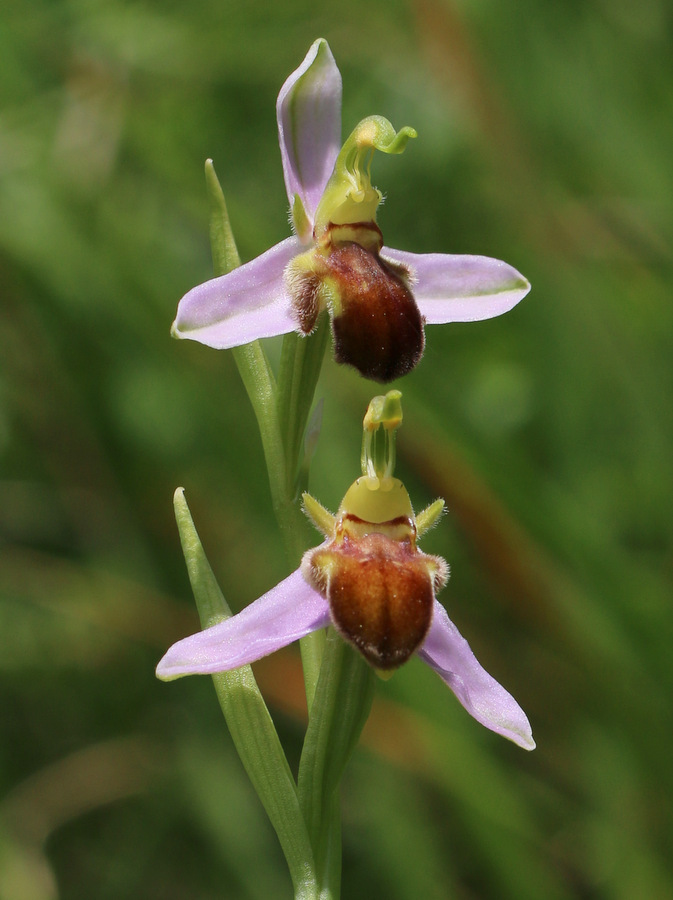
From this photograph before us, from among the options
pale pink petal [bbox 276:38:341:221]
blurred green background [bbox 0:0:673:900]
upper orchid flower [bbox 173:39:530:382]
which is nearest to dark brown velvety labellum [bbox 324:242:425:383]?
upper orchid flower [bbox 173:39:530:382]

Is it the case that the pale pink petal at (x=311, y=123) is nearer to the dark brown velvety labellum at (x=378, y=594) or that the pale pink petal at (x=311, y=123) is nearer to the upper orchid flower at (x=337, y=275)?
the upper orchid flower at (x=337, y=275)

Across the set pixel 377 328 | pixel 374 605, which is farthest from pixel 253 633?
pixel 377 328

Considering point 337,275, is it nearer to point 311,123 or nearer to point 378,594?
point 311,123

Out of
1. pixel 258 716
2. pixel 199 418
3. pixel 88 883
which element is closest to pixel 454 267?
pixel 258 716

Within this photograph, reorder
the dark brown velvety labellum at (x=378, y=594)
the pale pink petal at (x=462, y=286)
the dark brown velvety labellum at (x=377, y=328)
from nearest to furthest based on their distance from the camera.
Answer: the dark brown velvety labellum at (x=378, y=594)
the dark brown velvety labellum at (x=377, y=328)
the pale pink petal at (x=462, y=286)

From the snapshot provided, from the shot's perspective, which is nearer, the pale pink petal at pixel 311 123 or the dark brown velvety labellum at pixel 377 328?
the dark brown velvety labellum at pixel 377 328

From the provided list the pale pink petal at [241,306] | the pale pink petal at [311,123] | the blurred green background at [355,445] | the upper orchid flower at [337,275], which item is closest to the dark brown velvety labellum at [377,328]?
the upper orchid flower at [337,275]

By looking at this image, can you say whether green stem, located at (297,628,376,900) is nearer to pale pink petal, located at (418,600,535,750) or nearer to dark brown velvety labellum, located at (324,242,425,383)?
pale pink petal, located at (418,600,535,750)
